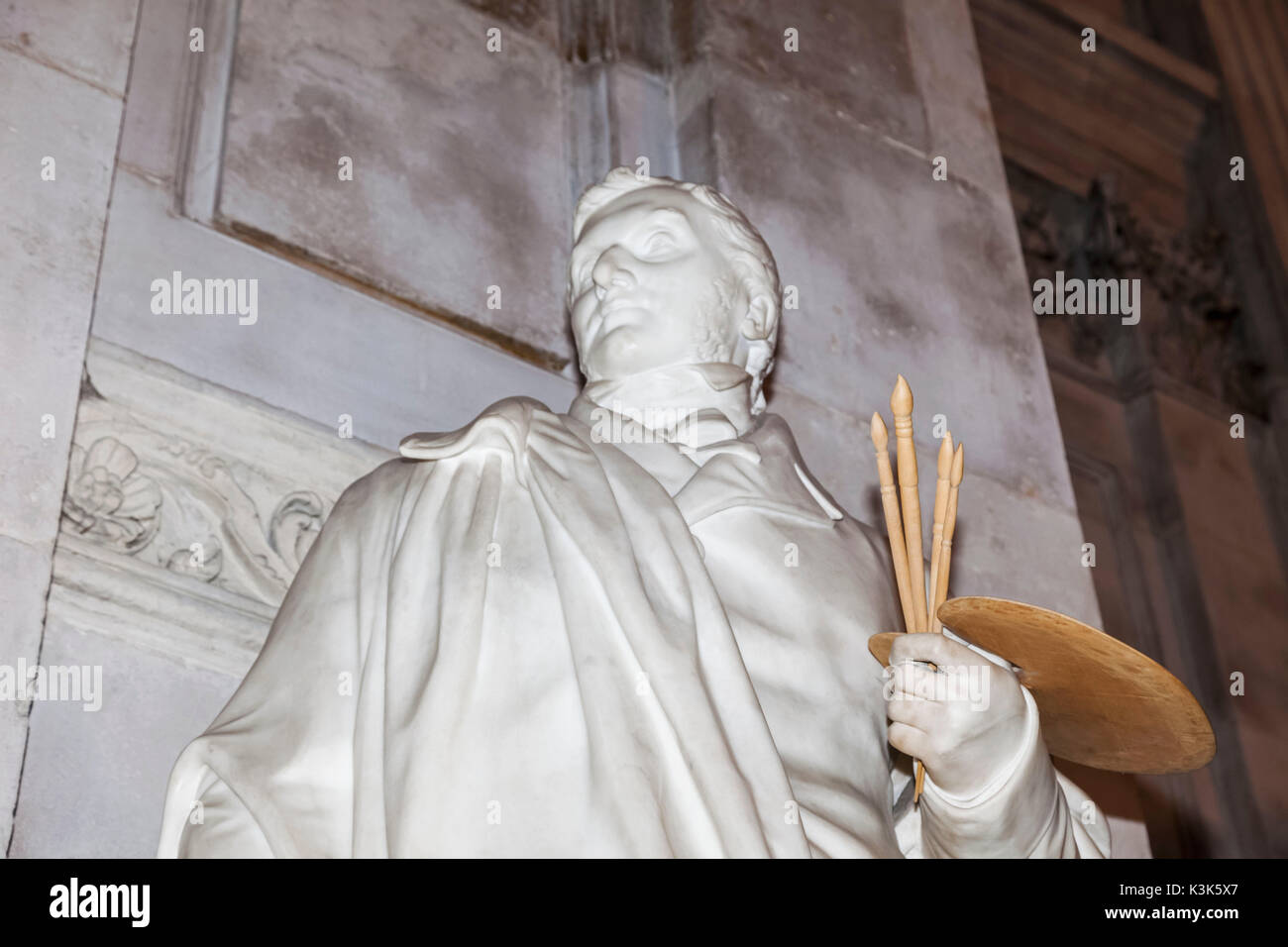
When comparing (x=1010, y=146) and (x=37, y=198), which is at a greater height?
(x=1010, y=146)

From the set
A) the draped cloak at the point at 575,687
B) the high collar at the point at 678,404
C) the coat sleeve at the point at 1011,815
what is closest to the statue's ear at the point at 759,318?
the high collar at the point at 678,404

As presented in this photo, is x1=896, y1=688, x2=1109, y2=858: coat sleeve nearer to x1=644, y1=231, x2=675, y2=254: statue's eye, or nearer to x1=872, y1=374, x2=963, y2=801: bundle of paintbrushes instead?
x1=872, y1=374, x2=963, y2=801: bundle of paintbrushes

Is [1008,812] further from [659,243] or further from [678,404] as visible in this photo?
[659,243]

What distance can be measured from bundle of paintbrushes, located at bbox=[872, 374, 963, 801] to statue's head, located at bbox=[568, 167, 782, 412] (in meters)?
0.62

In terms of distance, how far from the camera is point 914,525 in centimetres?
302

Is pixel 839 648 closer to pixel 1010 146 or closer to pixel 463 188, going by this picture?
pixel 463 188

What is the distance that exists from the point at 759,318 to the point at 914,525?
0.83m

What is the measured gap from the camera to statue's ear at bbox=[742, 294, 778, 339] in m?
3.72

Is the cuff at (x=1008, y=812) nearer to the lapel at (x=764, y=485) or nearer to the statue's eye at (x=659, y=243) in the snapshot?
the lapel at (x=764, y=485)

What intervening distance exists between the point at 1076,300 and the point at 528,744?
568cm

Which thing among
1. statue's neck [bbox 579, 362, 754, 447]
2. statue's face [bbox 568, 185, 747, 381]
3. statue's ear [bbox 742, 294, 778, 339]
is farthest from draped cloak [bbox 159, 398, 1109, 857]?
statue's ear [bbox 742, 294, 778, 339]

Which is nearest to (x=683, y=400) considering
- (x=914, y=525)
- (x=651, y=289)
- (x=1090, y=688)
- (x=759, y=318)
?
(x=651, y=289)

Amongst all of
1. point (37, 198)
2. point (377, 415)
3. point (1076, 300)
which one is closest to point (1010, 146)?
point (1076, 300)

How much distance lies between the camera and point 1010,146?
26.5 ft
